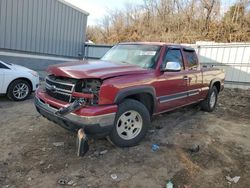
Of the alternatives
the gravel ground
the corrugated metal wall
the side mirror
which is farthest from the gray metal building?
the side mirror

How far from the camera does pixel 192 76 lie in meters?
6.23

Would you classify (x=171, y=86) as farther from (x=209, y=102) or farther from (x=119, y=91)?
(x=209, y=102)

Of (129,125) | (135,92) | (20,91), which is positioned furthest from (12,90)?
(135,92)

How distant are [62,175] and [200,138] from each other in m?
2.96

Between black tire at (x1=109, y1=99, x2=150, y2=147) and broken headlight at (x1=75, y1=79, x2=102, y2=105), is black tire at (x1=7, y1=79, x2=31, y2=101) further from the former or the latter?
black tire at (x1=109, y1=99, x2=150, y2=147)

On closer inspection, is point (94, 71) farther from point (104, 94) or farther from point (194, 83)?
point (194, 83)

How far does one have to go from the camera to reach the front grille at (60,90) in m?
4.14

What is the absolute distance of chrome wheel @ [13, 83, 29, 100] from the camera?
779 centimetres

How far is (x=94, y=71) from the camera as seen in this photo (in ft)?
13.6

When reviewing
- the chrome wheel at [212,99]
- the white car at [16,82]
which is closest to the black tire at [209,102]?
A: the chrome wheel at [212,99]

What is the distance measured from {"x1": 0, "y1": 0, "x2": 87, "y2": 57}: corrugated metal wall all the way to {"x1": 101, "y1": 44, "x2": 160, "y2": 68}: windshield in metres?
6.65

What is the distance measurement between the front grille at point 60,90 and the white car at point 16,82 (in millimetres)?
3413

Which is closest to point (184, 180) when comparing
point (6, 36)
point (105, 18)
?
point (6, 36)

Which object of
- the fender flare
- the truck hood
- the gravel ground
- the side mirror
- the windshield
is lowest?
the gravel ground
